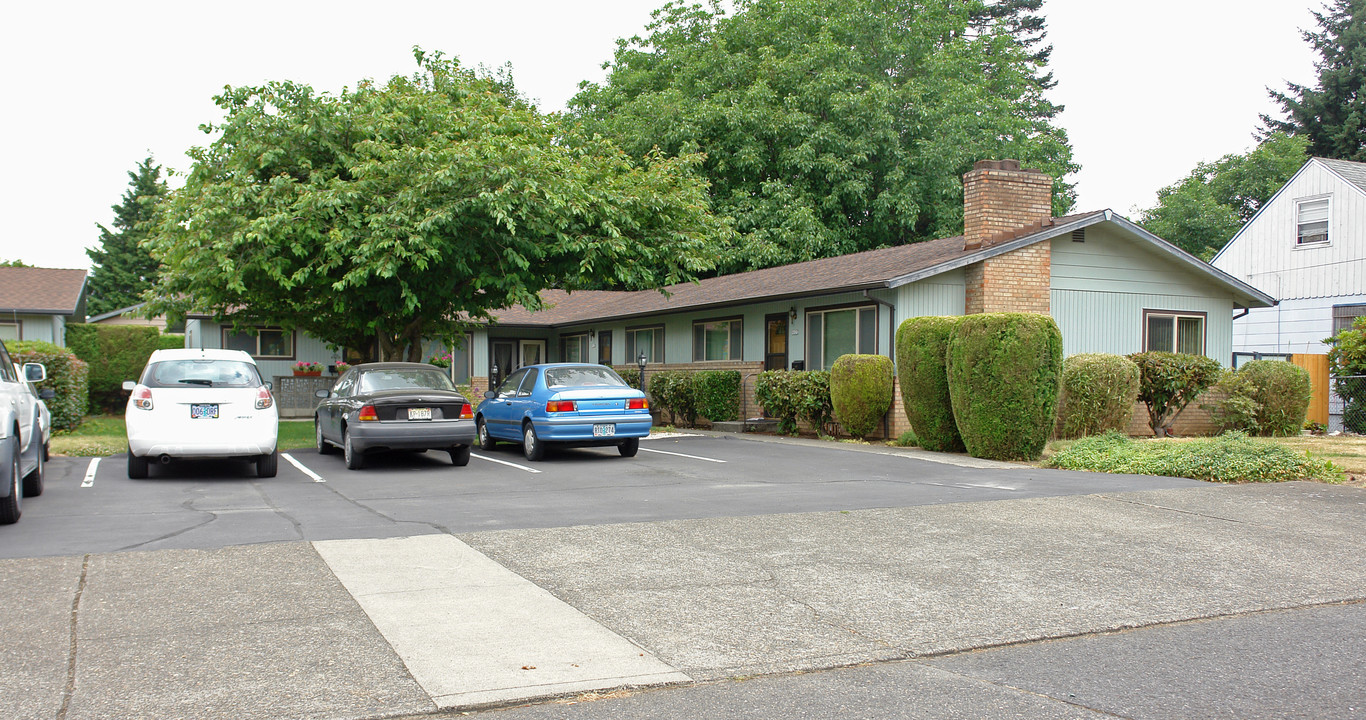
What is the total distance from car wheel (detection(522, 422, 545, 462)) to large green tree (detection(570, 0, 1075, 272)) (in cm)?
1607

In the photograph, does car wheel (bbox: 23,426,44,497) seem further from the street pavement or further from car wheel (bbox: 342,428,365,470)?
the street pavement

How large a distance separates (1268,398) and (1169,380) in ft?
7.70

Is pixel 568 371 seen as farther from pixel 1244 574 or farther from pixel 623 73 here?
pixel 623 73

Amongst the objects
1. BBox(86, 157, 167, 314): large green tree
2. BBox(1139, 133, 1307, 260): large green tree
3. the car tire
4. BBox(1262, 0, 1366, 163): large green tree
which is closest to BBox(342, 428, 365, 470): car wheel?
the car tire

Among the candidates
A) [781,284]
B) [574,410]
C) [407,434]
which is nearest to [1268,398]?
[781,284]

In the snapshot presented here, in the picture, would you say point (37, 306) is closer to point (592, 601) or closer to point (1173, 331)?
point (592, 601)

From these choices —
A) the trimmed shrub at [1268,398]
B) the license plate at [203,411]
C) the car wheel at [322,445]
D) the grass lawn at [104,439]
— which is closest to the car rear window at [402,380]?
the grass lawn at [104,439]

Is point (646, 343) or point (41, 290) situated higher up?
point (41, 290)

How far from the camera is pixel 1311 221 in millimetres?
27938

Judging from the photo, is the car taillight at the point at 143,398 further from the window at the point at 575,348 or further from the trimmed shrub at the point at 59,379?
the window at the point at 575,348

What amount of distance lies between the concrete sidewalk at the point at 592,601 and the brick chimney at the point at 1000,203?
1131 cm

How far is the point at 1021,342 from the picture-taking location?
1417cm

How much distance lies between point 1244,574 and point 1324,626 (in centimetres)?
128

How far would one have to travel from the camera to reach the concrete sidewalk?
4566 millimetres
